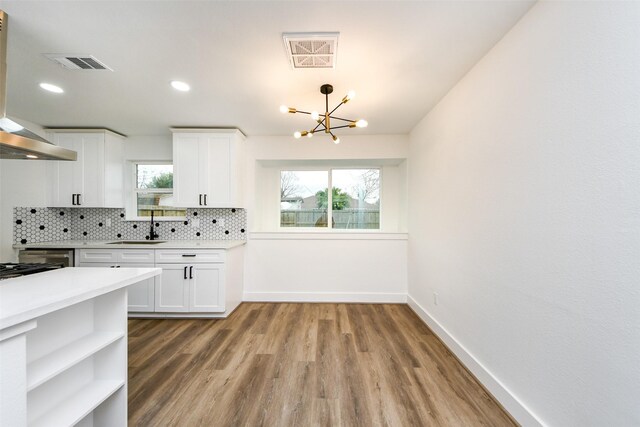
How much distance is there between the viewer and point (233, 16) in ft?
4.92

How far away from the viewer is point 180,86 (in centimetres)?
229

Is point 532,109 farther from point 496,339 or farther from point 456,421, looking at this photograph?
point 456,421

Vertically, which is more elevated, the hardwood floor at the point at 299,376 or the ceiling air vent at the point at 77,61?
the ceiling air vent at the point at 77,61

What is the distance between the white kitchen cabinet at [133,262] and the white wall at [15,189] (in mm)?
854

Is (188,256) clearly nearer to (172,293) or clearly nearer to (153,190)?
(172,293)

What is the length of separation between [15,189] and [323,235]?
390 centimetres

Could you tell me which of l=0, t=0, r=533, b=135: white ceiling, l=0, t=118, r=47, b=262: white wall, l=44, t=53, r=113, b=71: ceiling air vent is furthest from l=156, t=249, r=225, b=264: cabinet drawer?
l=44, t=53, r=113, b=71: ceiling air vent

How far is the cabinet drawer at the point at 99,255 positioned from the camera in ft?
9.98

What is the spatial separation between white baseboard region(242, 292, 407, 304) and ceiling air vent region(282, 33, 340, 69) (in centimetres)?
291

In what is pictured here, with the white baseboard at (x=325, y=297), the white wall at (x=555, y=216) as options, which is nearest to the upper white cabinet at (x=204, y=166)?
the white baseboard at (x=325, y=297)

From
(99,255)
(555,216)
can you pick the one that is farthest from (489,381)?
(99,255)

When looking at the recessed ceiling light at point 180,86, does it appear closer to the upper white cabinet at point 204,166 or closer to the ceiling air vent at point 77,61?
the ceiling air vent at point 77,61

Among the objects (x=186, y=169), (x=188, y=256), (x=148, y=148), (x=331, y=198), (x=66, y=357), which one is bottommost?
(x=66, y=357)

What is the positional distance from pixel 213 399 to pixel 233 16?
8.19 ft
